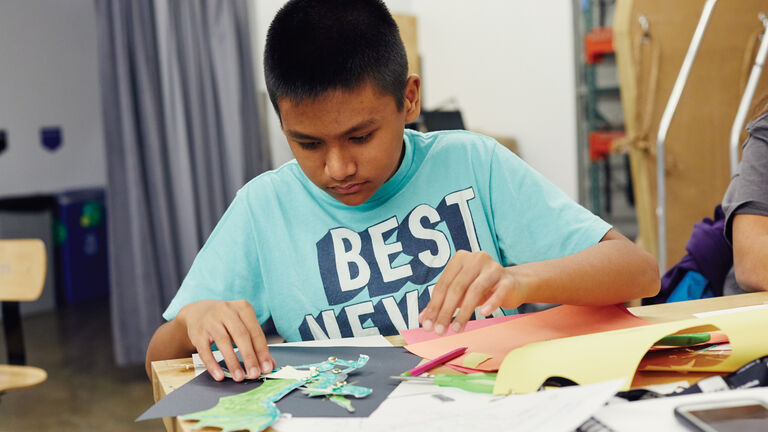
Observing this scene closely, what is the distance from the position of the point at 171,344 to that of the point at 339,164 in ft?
0.94

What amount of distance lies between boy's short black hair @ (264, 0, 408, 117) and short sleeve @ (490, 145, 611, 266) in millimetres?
202

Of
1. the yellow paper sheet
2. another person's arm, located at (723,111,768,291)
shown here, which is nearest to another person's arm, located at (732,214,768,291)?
another person's arm, located at (723,111,768,291)

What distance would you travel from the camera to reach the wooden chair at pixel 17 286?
1.80 m

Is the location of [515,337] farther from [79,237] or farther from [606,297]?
[79,237]

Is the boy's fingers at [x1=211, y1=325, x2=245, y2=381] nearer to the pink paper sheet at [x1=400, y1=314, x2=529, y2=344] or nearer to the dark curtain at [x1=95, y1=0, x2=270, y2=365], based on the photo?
the pink paper sheet at [x1=400, y1=314, x2=529, y2=344]

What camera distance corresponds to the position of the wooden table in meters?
0.59

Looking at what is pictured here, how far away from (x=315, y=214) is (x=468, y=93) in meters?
2.73

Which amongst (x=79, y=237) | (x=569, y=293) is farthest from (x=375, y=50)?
(x=79, y=237)

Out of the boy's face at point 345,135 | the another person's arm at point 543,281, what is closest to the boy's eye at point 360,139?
the boy's face at point 345,135

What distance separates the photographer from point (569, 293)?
73 centimetres

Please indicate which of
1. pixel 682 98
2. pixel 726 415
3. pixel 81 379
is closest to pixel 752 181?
pixel 726 415

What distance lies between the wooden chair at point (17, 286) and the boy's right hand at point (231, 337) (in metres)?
1.24

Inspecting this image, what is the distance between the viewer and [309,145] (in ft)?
2.65

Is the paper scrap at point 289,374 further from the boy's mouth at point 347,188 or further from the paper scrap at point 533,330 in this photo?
the boy's mouth at point 347,188
